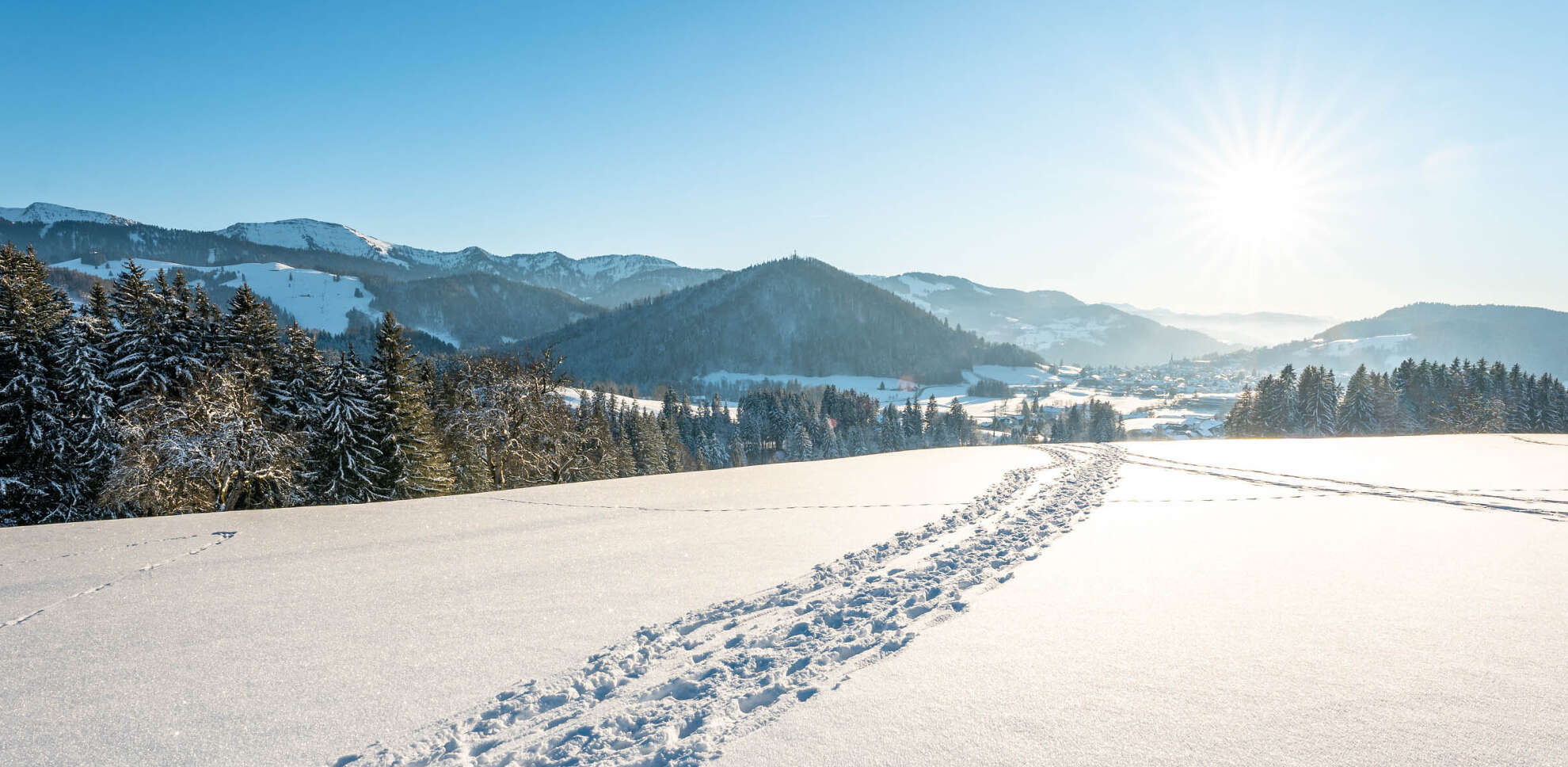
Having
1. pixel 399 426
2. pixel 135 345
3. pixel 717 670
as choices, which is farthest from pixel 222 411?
pixel 717 670

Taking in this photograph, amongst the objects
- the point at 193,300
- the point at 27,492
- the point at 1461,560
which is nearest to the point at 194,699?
the point at 1461,560

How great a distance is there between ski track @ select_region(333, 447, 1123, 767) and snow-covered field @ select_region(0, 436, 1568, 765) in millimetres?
28

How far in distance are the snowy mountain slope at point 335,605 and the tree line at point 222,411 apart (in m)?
12.0

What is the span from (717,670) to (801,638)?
2.92ft

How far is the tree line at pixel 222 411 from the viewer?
1908cm

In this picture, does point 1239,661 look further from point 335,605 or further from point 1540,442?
point 1540,442

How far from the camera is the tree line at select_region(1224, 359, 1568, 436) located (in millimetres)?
52094

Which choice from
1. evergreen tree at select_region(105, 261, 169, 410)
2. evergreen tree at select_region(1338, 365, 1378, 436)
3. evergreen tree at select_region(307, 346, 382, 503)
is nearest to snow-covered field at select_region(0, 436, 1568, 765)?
evergreen tree at select_region(307, 346, 382, 503)

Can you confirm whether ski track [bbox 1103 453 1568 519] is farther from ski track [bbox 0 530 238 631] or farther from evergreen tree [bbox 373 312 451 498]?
evergreen tree [bbox 373 312 451 498]

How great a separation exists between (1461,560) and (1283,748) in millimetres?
6195

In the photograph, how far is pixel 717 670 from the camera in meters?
4.55

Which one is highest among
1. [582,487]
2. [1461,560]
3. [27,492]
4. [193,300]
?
[193,300]

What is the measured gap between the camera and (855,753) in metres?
3.39

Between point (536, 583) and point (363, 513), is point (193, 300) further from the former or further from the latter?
point (536, 583)
